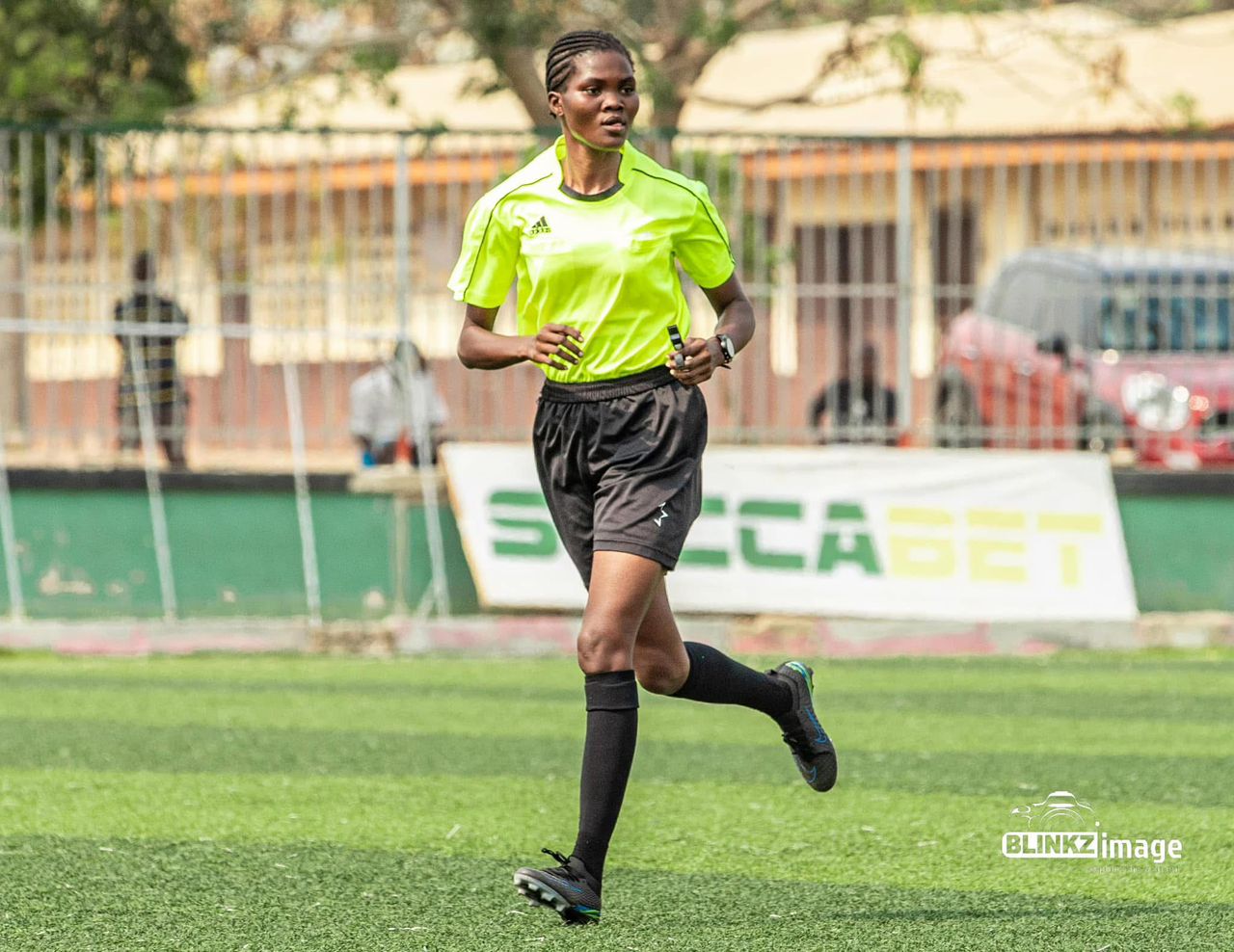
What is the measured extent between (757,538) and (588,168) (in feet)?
27.3

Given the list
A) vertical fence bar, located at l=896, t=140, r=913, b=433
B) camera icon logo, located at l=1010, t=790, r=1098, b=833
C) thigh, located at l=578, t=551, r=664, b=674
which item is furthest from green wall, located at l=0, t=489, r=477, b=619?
thigh, located at l=578, t=551, r=664, b=674

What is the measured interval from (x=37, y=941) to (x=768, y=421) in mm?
9407

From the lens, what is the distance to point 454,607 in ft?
45.6

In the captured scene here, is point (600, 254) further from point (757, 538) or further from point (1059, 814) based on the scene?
point (757, 538)

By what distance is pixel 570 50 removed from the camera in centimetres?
531

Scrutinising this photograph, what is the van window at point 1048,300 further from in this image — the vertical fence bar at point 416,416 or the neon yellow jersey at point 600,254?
the neon yellow jersey at point 600,254

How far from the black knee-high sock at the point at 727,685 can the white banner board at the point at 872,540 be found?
752 centimetres

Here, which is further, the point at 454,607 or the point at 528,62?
the point at 528,62

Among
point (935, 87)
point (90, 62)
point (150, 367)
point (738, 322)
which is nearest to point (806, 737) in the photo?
point (738, 322)

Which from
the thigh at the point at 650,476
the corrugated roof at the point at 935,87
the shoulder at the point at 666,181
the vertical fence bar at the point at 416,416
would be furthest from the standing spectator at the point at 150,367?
the thigh at the point at 650,476

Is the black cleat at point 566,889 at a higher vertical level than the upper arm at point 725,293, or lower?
lower

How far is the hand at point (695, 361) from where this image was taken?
521 centimetres

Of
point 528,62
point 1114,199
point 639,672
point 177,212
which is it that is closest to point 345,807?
point 639,672

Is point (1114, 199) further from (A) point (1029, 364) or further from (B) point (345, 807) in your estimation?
(B) point (345, 807)
